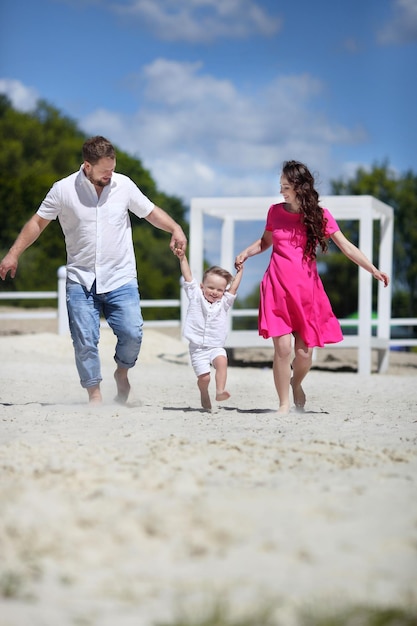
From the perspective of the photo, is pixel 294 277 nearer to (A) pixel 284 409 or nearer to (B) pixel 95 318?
(A) pixel 284 409

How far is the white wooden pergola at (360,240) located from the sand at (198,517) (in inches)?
266

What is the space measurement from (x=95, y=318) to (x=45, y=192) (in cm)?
2486

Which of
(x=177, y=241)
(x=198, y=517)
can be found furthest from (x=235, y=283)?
(x=198, y=517)

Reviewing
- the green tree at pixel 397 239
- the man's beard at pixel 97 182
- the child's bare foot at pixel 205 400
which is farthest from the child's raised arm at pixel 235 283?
the green tree at pixel 397 239

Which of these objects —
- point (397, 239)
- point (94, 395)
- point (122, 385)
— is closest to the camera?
point (94, 395)

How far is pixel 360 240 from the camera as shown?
12523 millimetres

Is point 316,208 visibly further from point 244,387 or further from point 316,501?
point 244,387

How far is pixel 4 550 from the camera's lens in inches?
126

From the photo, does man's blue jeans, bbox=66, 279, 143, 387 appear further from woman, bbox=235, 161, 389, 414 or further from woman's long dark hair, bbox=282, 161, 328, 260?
woman's long dark hair, bbox=282, 161, 328, 260

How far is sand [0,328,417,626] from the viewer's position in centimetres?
275

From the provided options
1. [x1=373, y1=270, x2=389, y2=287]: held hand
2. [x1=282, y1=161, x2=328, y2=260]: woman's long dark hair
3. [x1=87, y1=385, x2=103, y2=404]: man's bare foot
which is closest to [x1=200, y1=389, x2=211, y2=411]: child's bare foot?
[x1=87, y1=385, x2=103, y2=404]: man's bare foot

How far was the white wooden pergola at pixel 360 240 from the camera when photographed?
40.5 ft

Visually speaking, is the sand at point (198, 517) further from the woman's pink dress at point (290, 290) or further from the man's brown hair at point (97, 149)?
the man's brown hair at point (97, 149)

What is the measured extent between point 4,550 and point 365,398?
5.46 m
